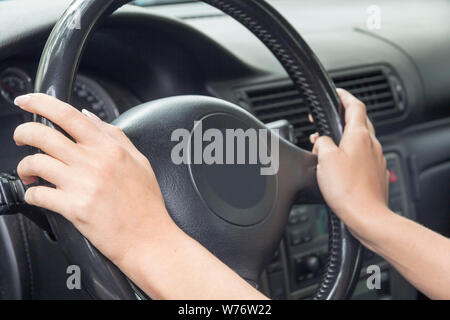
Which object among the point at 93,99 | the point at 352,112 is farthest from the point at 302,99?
the point at 93,99

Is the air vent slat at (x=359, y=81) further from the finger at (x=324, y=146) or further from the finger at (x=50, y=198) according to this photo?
the finger at (x=50, y=198)

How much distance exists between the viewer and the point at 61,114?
2.27 ft

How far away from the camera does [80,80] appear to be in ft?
3.77

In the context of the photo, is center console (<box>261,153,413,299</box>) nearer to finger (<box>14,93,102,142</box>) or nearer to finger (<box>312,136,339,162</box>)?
finger (<box>312,136,339,162</box>)

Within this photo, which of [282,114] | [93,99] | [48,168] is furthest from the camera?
[282,114]

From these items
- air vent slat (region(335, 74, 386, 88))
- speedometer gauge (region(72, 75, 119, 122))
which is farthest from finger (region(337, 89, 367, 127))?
air vent slat (region(335, 74, 386, 88))

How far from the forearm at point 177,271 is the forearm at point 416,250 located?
0.34 metres

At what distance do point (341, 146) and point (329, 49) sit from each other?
2.28 ft

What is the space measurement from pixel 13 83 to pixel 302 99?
0.55 meters

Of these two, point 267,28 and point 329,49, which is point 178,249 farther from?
point 329,49

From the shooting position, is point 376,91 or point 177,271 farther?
point 376,91

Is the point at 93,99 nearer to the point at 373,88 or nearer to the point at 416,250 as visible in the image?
the point at 416,250

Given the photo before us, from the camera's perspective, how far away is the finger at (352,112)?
42.7 inches
